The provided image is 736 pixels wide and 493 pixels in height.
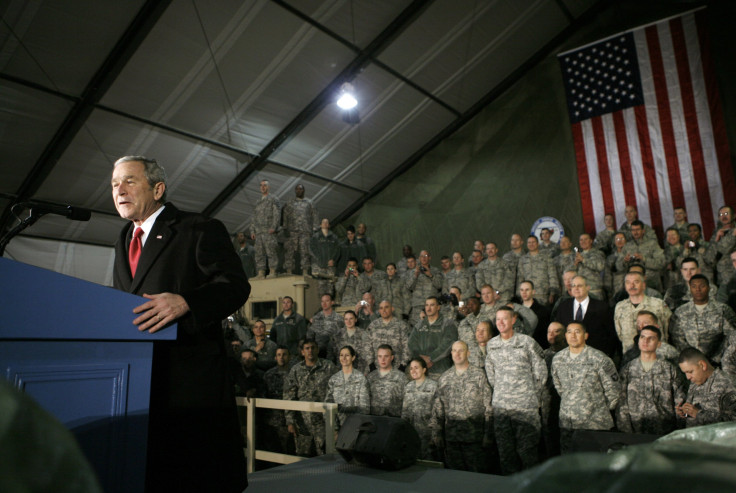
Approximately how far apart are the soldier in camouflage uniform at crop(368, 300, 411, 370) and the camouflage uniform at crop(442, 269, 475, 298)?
143 centimetres

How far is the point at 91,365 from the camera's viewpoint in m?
0.96

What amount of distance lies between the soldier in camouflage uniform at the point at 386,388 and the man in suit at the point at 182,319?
3.64 m

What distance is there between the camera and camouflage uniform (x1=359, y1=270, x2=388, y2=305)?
782 cm

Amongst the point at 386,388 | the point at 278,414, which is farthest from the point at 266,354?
the point at 386,388

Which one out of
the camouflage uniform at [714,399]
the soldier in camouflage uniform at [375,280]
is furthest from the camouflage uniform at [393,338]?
the camouflage uniform at [714,399]

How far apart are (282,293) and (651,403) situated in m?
5.95

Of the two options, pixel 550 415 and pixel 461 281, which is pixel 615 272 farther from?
pixel 550 415

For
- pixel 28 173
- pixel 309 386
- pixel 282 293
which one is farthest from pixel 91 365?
pixel 28 173

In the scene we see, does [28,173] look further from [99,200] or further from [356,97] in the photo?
[356,97]

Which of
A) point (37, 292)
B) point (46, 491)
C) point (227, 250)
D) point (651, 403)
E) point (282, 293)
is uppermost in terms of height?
point (282, 293)

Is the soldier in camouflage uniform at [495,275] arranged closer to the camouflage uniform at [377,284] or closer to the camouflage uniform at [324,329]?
the camouflage uniform at [377,284]

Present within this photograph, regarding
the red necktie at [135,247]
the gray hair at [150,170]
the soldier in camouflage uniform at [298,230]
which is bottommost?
the red necktie at [135,247]

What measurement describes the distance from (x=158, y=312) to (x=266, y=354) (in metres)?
5.38

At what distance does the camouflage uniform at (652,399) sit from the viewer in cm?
354
